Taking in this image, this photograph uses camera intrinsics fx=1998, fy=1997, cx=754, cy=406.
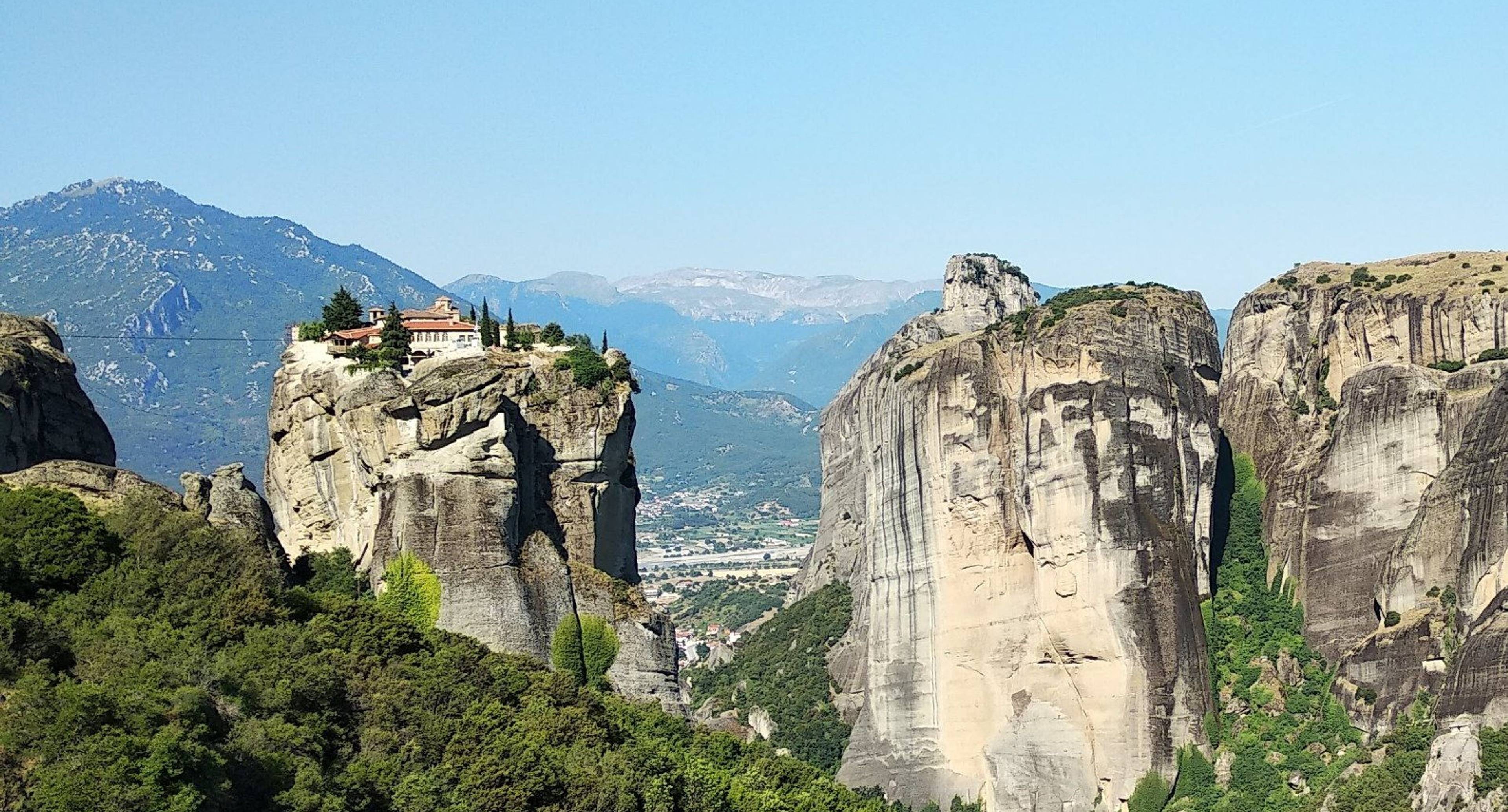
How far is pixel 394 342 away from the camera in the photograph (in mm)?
53938

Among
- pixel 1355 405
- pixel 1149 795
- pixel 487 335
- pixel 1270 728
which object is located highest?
pixel 487 335

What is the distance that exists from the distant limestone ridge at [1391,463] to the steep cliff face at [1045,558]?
446cm

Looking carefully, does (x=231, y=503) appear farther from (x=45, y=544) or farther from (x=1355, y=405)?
(x=1355, y=405)

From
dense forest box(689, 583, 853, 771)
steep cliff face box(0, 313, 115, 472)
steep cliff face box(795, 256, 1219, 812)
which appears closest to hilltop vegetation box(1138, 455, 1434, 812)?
steep cliff face box(795, 256, 1219, 812)

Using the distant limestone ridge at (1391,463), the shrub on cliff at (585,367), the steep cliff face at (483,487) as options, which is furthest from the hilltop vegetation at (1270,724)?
the shrub on cliff at (585,367)

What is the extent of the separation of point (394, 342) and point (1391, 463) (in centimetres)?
4033

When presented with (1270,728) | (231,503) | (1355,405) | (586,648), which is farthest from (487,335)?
(1355,405)

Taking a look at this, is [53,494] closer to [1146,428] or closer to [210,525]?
[210,525]

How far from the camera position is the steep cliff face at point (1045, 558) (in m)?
73.4

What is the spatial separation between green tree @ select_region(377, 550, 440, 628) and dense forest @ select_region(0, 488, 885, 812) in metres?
0.34

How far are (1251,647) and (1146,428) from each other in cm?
1014

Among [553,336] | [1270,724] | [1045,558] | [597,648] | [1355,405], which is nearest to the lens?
[597,648]

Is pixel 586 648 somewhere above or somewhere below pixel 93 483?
below

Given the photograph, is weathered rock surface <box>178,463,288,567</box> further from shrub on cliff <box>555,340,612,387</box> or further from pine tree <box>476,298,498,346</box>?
pine tree <box>476,298,498,346</box>
